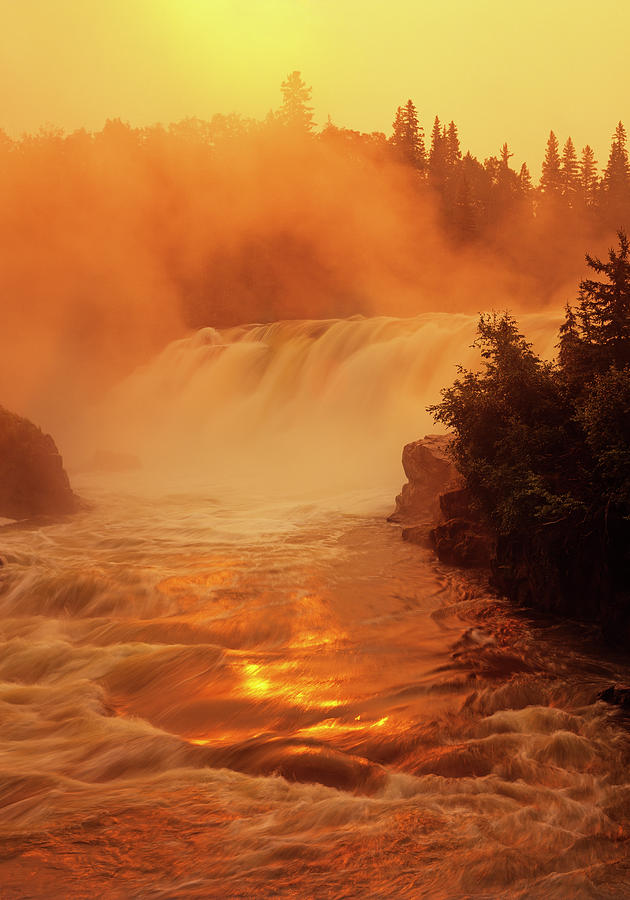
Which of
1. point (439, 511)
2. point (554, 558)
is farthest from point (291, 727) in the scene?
point (439, 511)

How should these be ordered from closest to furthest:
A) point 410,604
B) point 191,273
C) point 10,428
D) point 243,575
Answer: point 410,604
point 243,575
point 10,428
point 191,273

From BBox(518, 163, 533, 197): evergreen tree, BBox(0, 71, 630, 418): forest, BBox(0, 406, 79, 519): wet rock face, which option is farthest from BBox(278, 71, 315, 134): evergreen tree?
BBox(0, 406, 79, 519): wet rock face

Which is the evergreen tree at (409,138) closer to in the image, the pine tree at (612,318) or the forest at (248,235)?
the forest at (248,235)

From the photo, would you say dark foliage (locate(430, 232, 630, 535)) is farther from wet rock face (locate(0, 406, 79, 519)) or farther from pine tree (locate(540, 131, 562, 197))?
pine tree (locate(540, 131, 562, 197))

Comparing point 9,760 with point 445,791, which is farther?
point 9,760

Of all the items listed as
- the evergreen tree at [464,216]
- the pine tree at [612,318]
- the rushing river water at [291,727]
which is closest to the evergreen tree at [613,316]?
the pine tree at [612,318]

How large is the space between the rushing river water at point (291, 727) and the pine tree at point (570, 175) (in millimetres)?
60834

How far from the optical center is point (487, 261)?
55.9 metres

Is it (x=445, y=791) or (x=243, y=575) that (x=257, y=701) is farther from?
(x=243, y=575)

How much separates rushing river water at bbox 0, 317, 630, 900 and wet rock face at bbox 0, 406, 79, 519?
1815 millimetres

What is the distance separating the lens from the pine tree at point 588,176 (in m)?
68.1

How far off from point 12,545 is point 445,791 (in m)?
12.5

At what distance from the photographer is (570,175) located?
66.1 meters

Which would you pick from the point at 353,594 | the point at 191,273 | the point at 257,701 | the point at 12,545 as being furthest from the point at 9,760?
the point at 191,273
